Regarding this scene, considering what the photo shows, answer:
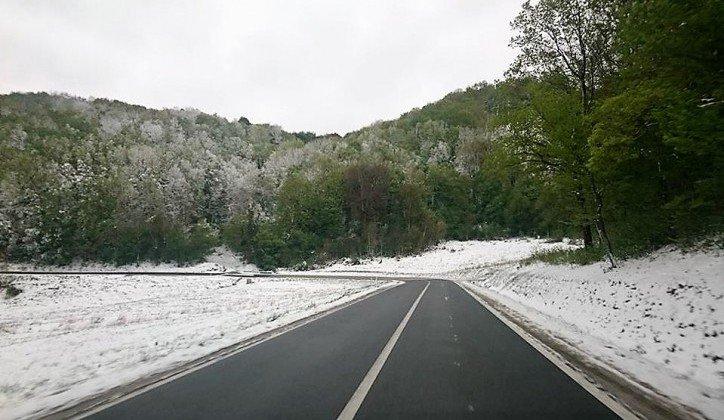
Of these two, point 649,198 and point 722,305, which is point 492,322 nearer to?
point 722,305

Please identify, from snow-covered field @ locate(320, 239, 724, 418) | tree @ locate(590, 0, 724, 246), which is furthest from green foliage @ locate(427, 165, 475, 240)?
tree @ locate(590, 0, 724, 246)

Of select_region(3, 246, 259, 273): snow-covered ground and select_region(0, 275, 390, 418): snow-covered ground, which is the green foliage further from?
select_region(0, 275, 390, 418): snow-covered ground

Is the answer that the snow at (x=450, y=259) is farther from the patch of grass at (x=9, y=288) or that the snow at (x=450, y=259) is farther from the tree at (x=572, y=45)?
the tree at (x=572, y=45)

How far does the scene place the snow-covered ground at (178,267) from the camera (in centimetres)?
7006

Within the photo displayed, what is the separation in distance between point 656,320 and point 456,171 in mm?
93815

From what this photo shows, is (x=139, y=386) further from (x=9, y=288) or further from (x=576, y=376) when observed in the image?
(x=9, y=288)

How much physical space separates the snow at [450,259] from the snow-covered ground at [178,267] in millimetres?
20009

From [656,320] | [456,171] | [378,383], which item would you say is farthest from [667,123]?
[456,171]

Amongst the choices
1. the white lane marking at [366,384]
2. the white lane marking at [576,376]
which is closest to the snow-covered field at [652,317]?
the white lane marking at [576,376]

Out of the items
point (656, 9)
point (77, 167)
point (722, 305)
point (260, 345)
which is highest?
point (77, 167)

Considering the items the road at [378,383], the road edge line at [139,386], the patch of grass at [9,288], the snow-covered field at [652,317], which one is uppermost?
the snow-covered field at [652,317]

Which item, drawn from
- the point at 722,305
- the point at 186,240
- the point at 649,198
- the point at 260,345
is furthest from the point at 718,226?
the point at 186,240

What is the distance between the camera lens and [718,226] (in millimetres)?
11586

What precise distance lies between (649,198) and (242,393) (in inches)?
603
